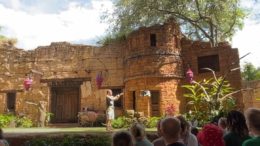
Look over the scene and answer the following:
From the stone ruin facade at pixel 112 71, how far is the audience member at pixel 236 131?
42.7 feet

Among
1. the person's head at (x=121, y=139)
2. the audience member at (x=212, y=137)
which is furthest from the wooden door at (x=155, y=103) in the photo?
the person's head at (x=121, y=139)

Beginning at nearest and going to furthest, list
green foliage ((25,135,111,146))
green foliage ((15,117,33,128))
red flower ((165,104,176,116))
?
green foliage ((25,135,111,146)) → red flower ((165,104,176,116)) → green foliage ((15,117,33,128))

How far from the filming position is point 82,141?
8.80 meters

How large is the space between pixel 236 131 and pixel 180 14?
1552 centimetres

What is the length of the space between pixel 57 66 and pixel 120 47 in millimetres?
4503

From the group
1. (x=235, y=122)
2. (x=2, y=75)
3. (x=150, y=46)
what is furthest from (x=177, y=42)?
(x=235, y=122)

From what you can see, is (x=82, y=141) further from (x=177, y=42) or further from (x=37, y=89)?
(x=37, y=89)

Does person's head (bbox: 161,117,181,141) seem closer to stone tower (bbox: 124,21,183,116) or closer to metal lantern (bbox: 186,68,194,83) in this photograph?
metal lantern (bbox: 186,68,194,83)

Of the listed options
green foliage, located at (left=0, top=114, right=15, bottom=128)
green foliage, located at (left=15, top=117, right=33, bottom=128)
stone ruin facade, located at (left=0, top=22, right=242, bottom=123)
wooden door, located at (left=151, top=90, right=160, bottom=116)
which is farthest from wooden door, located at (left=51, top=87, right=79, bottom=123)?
wooden door, located at (left=151, top=90, right=160, bottom=116)

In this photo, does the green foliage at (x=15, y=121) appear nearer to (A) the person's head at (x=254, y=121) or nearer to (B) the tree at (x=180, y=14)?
(B) the tree at (x=180, y=14)

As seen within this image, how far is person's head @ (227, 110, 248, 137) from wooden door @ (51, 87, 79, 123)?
55.8 feet

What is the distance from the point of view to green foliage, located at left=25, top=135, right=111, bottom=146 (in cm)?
869

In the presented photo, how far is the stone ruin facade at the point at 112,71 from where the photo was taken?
17.1 metres

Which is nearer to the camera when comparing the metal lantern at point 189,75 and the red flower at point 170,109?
the metal lantern at point 189,75
